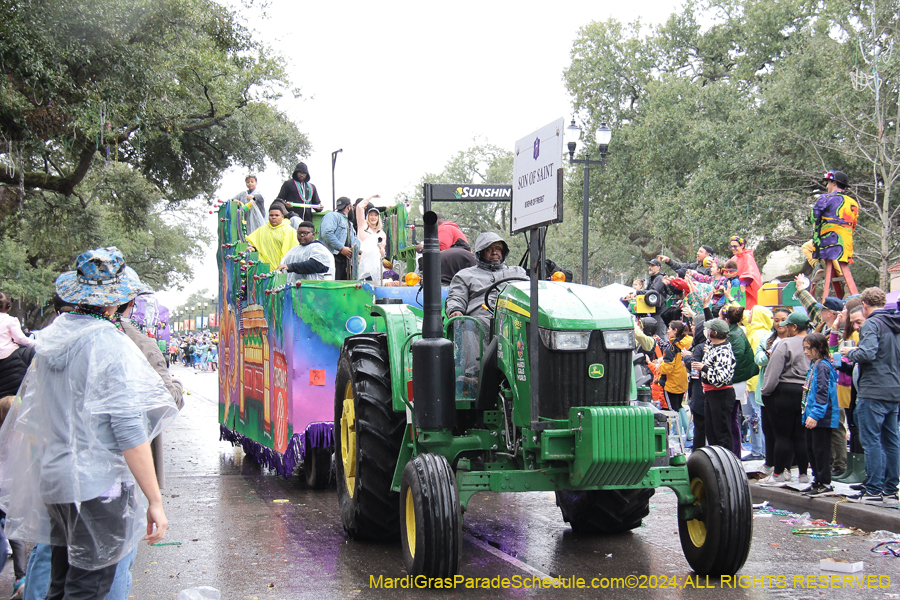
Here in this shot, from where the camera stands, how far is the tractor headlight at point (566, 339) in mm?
5238

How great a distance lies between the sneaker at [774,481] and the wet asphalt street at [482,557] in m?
1.04

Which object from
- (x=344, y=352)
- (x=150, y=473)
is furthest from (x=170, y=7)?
(x=150, y=473)

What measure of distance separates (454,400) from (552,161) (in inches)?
67.6

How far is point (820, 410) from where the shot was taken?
820 centimetres

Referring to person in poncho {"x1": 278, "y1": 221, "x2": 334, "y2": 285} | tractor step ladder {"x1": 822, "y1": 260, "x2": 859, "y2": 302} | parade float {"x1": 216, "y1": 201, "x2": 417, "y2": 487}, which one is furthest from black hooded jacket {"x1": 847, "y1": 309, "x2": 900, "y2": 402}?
person in poncho {"x1": 278, "y1": 221, "x2": 334, "y2": 285}

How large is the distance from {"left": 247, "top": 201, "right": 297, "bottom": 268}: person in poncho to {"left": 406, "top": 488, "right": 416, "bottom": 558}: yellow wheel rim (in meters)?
5.74

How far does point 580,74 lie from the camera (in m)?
42.1

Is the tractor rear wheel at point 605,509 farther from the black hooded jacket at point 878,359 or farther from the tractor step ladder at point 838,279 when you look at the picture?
the tractor step ladder at point 838,279

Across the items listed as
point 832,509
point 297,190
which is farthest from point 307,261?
point 832,509

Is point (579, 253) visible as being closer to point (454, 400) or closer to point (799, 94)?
point (799, 94)

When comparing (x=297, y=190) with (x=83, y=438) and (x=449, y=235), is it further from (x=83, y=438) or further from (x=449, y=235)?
(x=83, y=438)

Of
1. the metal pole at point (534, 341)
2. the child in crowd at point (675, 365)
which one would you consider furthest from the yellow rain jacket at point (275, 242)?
the metal pole at point (534, 341)

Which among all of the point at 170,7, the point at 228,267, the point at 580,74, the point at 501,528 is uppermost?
the point at 580,74

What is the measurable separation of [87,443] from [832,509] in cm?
654
